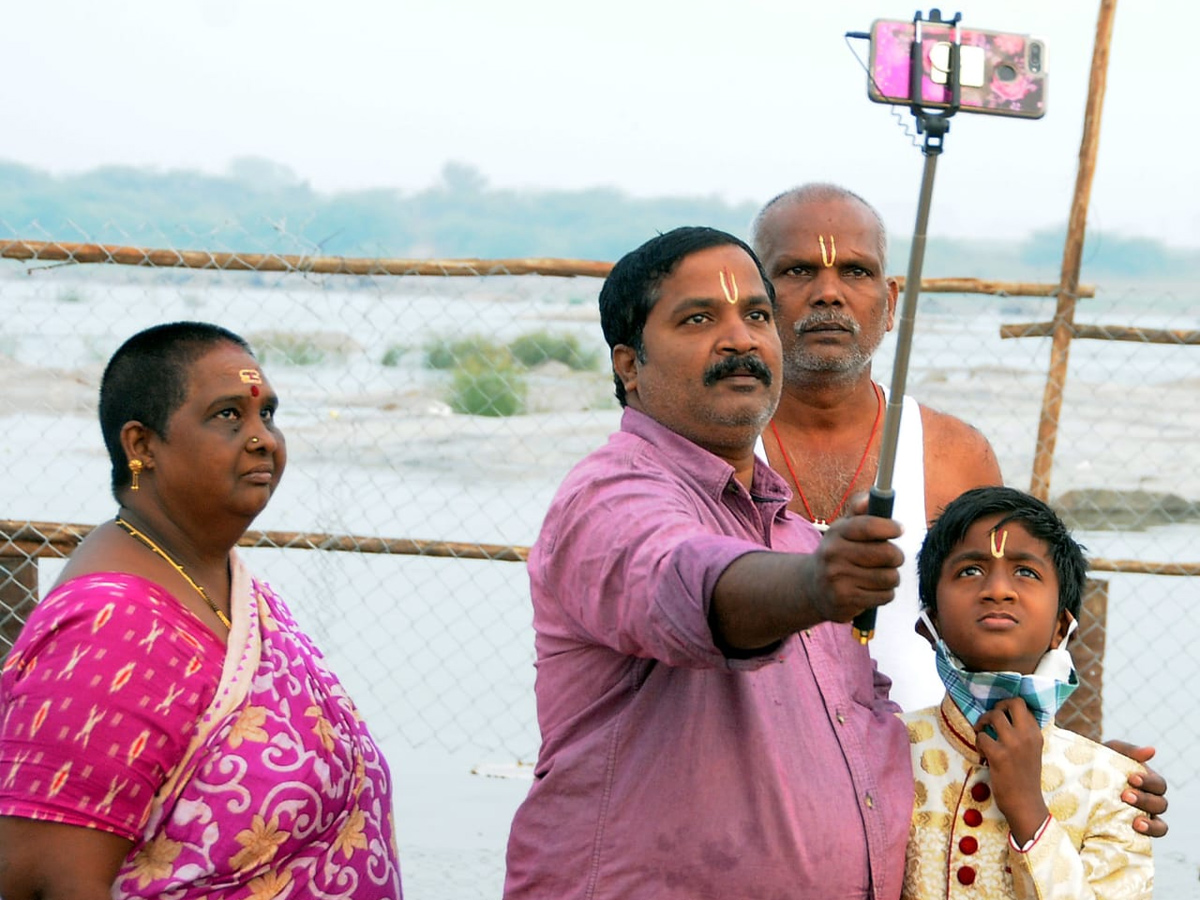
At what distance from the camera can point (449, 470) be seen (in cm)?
1297

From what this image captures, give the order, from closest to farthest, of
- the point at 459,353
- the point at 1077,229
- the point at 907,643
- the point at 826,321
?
the point at 907,643, the point at 826,321, the point at 1077,229, the point at 459,353

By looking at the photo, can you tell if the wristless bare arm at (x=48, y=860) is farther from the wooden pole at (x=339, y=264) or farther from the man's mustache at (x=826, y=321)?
the wooden pole at (x=339, y=264)

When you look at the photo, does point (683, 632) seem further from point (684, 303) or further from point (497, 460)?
point (497, 460)

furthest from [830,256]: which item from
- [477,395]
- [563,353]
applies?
[563,353]

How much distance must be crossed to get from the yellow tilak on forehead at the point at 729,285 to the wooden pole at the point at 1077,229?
11.2ft

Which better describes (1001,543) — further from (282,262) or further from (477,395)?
(477,395)

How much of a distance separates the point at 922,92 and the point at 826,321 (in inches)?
62.6

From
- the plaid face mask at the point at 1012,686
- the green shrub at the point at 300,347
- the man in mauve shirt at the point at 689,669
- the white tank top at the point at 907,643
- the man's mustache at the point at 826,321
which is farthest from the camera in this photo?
the green shrub at the point at 300,347

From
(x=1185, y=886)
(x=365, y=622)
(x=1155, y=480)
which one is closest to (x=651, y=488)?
(x=1185, y=886)

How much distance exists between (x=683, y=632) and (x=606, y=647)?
1.07 ft

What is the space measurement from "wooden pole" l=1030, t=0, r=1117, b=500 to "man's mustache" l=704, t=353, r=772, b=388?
342 cm

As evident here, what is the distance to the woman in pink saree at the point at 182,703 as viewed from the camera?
88.4 inches

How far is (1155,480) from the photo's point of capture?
48.5 ft

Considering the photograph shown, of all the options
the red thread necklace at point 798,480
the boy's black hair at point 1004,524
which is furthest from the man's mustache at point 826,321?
the boy's black hair at point 1004,524
